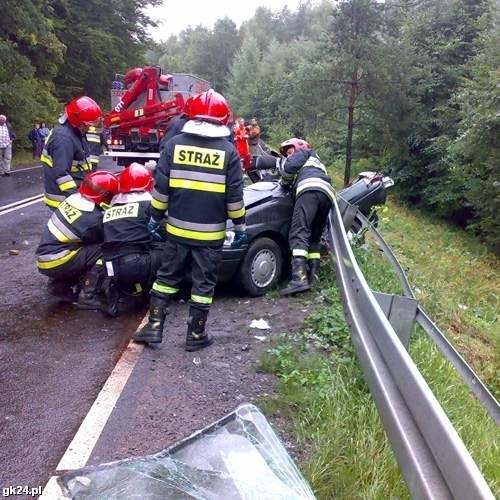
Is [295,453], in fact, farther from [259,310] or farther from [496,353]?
[496,353]

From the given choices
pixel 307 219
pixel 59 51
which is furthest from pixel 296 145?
pixel 59 51

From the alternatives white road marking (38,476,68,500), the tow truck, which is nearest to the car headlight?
white road marking (38,476,68,500)

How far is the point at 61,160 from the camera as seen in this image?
585 centimetres

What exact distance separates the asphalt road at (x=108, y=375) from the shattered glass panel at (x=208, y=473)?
0.75 ft

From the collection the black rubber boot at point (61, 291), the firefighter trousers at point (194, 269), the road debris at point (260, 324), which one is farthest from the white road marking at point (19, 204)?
the road debris at point (260, 324)

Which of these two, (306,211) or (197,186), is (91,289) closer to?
(197,186)

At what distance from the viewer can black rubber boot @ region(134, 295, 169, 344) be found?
4137mm

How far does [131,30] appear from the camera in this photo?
1390 inches

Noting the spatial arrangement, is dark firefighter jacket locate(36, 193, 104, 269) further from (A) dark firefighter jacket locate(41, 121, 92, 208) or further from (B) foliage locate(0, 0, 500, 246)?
(B) foliage locate(0, 0, 500, 246)

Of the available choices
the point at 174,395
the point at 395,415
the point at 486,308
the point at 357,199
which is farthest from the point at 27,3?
the point at 395,415

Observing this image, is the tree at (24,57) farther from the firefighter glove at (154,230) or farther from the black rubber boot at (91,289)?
the firefighter glove at (154,230)

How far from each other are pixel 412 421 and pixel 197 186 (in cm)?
247

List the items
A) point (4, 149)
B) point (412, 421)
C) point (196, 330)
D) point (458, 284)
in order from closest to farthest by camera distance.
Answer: point (412, 421) < point (196, 330) < point (458, 284) < point (4, 149)

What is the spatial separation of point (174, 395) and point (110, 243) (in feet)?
6.23
